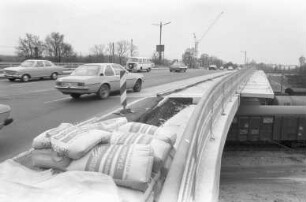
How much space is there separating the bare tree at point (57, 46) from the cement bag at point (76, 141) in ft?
230

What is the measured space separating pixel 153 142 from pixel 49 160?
1.28 metres

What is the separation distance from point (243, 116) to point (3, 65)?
88.1 feet

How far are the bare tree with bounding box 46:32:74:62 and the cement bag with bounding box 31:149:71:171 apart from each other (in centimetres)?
6983

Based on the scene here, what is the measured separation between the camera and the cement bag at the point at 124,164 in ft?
11.6

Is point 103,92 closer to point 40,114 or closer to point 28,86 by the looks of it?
point 40,114

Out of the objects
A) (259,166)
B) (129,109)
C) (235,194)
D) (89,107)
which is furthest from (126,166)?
(259,166)

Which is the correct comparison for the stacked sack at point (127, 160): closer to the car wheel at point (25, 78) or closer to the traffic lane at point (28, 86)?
the traffic lane at point (28, 86)

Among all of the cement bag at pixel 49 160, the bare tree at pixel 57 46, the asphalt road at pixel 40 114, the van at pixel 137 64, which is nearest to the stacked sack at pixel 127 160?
the cement bag at pixel 49 160

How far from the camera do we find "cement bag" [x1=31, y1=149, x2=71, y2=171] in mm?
3998

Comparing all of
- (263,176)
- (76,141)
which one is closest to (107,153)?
(76,141)

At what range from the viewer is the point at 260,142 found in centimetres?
2427

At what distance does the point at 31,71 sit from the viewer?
25.3m

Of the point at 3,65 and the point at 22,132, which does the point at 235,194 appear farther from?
the point at 3,65

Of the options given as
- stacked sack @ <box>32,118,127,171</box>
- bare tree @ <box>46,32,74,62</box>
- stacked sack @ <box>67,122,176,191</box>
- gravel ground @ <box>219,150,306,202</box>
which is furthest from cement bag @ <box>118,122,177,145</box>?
bare tree @ <box>46,32,74,62</box>
